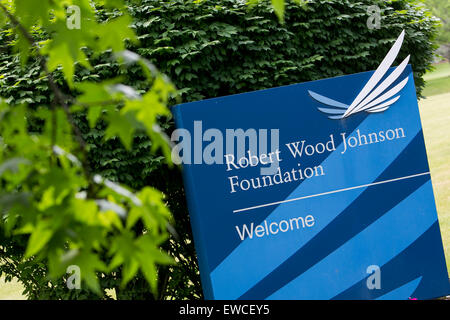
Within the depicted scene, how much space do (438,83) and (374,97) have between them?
2667 cm

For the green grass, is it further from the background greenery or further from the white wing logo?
the white wing logo

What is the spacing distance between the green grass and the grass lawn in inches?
138

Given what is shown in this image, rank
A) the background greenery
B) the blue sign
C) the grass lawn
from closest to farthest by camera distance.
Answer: the blue sign, the background greenery, the grass lawn

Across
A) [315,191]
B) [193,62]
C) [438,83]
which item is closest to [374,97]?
[315,191]

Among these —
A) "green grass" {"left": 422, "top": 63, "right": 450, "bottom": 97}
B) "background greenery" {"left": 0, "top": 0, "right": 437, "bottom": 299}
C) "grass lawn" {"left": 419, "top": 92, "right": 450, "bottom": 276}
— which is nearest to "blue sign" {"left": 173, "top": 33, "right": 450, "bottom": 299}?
"background greenery" {"left": 0, "top": 0, "right": 437, "bottom": 299}

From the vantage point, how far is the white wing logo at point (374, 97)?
481 cm

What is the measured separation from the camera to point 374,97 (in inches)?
193

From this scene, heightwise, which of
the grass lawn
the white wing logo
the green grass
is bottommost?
the grass lawn

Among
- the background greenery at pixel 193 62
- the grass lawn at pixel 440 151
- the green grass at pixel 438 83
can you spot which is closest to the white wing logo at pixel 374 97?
the background greenery at pixel 193 62

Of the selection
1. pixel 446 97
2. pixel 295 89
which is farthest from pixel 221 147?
pixel 446 97

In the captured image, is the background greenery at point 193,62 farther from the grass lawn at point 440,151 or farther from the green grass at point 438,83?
the green grass at point 438,83

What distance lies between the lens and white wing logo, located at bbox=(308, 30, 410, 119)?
481cm

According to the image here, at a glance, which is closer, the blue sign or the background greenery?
the blue sign

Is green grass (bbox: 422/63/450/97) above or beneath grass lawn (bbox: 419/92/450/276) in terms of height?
above
